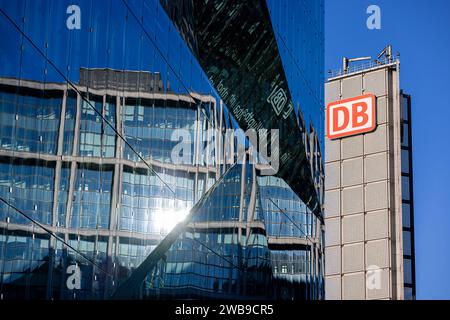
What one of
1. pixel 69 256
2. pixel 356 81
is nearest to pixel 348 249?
pixel 356 81

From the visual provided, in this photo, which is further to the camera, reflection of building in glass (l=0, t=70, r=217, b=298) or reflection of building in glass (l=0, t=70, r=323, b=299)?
reflection of building in glass (l=0, t=70, r=323, b=299)

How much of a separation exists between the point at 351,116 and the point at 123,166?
140 ft

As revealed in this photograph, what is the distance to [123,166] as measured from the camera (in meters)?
29.3

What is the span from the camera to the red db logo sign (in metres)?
70.4

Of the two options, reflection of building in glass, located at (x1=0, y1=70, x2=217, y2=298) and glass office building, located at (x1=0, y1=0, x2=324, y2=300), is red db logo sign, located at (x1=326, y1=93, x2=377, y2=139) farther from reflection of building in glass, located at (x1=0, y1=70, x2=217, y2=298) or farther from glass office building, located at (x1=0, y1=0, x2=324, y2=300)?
reflection of building in glass, located at (x1=0, y1=70, x2=217, y2=298)

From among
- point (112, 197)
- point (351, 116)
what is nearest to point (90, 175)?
point (112, 197)

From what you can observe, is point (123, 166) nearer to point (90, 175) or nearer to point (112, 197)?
point (112, 197)

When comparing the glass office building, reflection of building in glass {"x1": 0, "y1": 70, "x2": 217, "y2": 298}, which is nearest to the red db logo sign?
the glass office building

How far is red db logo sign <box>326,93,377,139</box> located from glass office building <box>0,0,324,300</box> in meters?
21.7

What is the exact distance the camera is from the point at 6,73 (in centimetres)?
2186

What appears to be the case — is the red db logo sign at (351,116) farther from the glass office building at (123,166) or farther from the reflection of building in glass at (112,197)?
the reflection of building in glass at (112,197)

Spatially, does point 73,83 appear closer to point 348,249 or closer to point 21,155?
point 21,155
